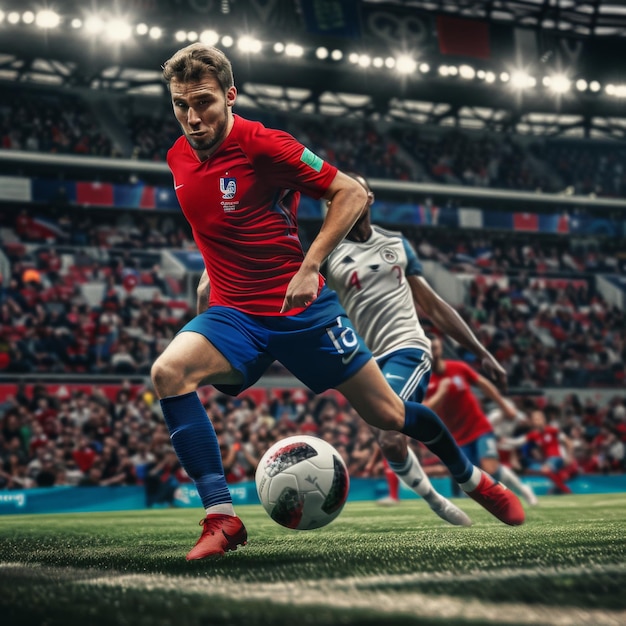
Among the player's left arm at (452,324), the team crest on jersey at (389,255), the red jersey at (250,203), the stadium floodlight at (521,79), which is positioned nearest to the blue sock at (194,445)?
the red jersey at (250,203)

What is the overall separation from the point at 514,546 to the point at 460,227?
2306 cm

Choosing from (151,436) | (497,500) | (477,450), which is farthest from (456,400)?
(151,436)

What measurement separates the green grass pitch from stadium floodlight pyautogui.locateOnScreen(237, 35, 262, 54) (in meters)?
18.0

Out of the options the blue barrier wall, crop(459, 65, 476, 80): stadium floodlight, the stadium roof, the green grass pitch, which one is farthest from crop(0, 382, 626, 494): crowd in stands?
crop(459, 65, 476, 80): stadium floodlight

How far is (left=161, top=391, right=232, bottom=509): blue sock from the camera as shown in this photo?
3852 millimetres

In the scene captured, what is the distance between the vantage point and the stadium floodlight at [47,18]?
63.4 ft

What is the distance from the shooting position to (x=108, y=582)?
2.91 m

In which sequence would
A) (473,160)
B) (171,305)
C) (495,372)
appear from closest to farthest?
(495,372) → (171,305) → (473,160)

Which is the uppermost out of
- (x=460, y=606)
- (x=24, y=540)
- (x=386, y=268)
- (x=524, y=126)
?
(x=524, y=126)

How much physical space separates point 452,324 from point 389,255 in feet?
2.20

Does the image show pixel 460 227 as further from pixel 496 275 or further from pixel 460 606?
pixel 460 606

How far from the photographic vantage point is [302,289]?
147 inches

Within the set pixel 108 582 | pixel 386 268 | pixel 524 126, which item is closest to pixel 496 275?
pixel 524 126

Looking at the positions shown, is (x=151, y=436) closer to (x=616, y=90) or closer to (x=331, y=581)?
(x=331, y=581)
